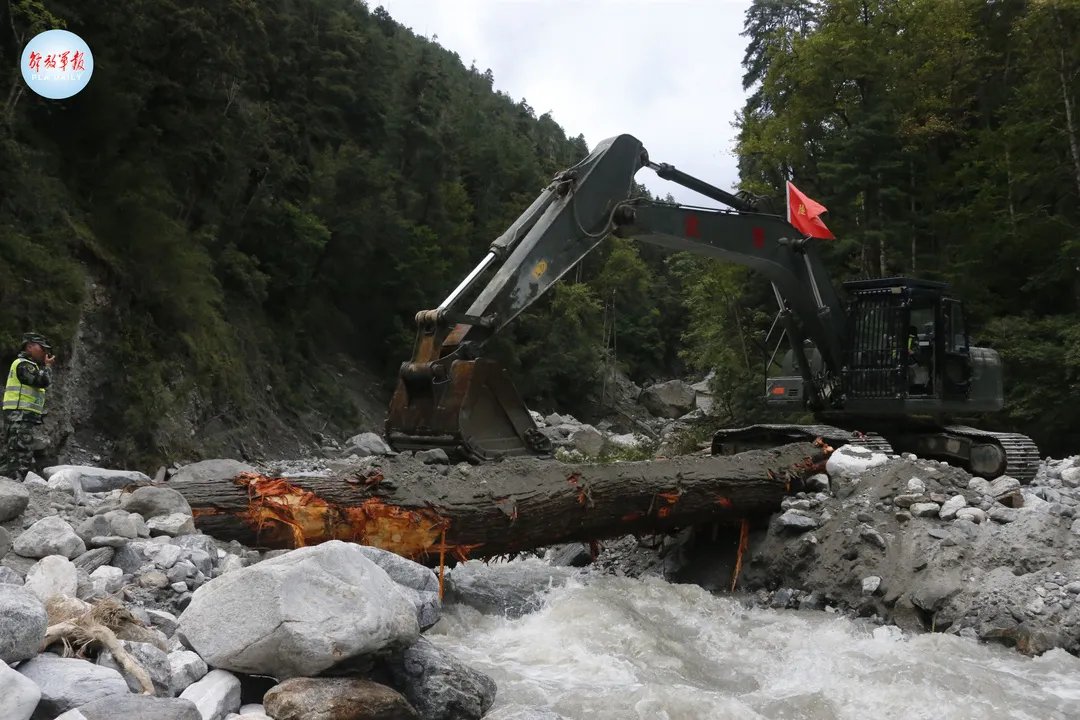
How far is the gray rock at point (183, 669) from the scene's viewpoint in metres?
3.16

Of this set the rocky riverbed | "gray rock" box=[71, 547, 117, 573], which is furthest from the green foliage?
"gray rock" box=[71, 547, 117, 573]

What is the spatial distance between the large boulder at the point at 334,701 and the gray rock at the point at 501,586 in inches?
98.2

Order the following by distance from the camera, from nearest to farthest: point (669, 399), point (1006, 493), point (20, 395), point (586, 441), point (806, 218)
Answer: point (1006, 493)
point (20, 395)
point (806, 218)
point (586, 441)
point (669, 399)

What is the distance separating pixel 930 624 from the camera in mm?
6195

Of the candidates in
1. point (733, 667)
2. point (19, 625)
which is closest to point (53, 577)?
point (19, 625)

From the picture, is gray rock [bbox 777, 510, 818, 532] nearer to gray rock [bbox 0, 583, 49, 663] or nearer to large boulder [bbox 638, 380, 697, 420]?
gray rock [bbox 0, 583, 49, 663]

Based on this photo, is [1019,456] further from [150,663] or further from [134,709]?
[134,709]

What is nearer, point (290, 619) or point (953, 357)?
point (290, 619)

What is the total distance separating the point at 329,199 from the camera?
29.6 m

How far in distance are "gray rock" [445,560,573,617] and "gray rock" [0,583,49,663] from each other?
333 cm

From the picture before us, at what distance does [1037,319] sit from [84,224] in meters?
18.4

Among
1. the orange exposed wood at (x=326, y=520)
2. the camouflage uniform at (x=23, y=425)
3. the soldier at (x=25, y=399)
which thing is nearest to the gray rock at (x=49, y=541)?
the orange exposed wood at (x=326, y=520)

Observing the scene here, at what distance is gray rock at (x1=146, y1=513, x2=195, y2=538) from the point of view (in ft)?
14.9

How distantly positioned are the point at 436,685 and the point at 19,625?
1669mm
